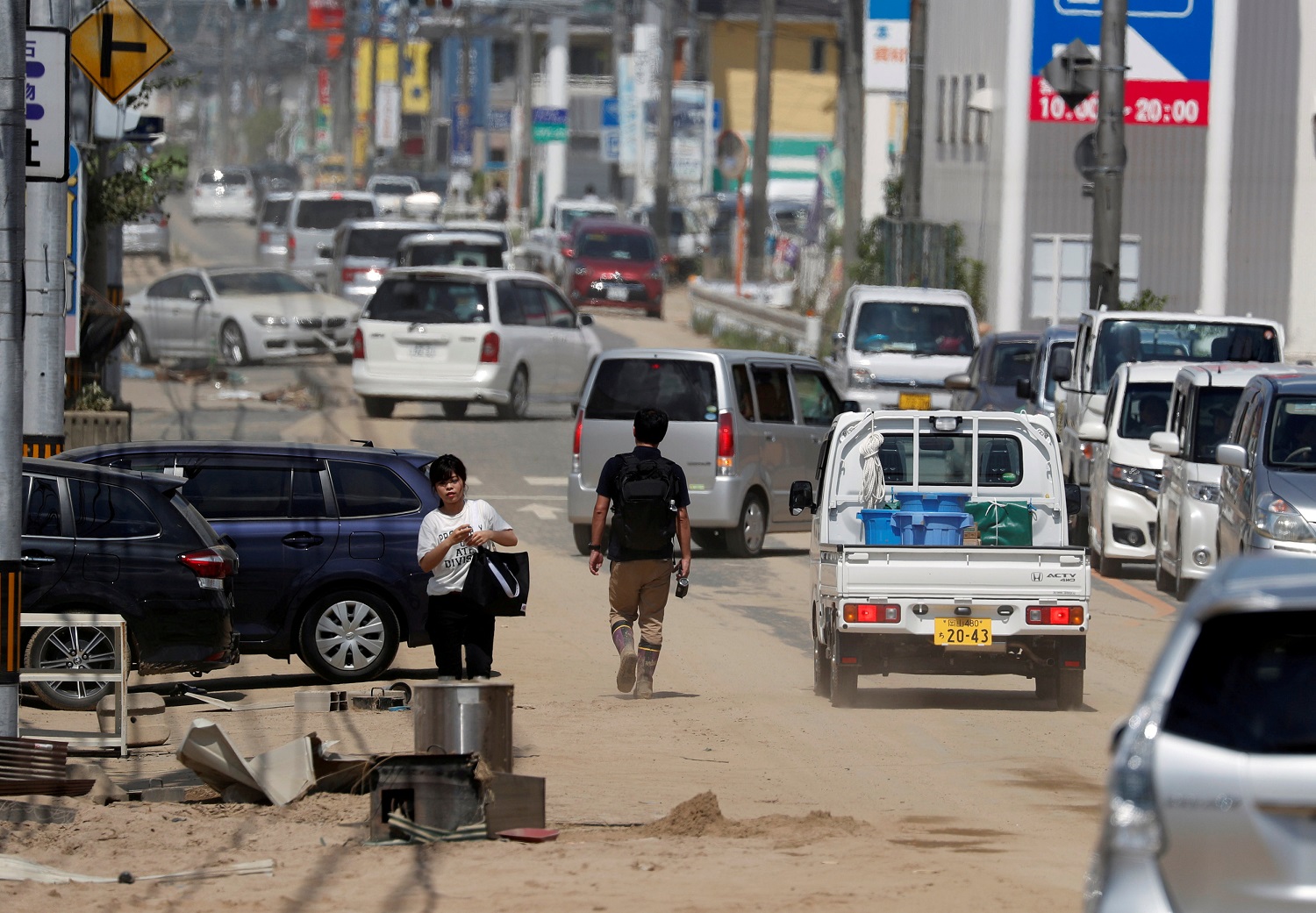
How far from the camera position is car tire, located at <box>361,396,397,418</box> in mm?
28641

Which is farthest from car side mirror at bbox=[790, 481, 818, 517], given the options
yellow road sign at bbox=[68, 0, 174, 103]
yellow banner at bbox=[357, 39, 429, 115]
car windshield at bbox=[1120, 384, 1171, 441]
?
yellow banner at bbox=[357, 39, 429, 115]

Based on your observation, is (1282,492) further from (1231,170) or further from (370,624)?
(1231,170)

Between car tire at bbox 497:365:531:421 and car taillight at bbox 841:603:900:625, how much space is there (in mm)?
16751

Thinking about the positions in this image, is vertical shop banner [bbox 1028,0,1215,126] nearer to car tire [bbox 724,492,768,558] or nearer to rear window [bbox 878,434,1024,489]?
car tire [bbox 724,492,768,558]

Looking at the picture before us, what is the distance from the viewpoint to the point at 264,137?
6270 inches

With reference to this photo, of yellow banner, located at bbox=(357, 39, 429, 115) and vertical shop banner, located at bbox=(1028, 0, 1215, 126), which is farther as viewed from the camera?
yellow banner, located at bbox=(357, 39, 429, 115)

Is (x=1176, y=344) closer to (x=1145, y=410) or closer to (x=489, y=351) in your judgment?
(x=1145, y=410)

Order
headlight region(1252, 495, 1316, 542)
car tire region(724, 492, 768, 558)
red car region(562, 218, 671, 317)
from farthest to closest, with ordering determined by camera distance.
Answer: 1. red car region(562, 218, 671, 317)
2. car tire region(724, 492, 768, 558)
3. headlight region(1252, 495, 1316, 542)

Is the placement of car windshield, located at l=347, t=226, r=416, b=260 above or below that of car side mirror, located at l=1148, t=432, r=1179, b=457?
above

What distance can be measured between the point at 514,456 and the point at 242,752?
1552cm

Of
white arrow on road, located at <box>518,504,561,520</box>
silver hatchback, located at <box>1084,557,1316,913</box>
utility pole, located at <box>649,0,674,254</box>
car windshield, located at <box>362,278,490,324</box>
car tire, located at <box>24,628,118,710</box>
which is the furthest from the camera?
utility pole, located at <box>649,0,674,254</box>

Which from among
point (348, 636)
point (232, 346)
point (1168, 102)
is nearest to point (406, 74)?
point (1168, 102)

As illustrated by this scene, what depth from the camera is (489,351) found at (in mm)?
27844

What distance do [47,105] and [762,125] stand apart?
4050cm
